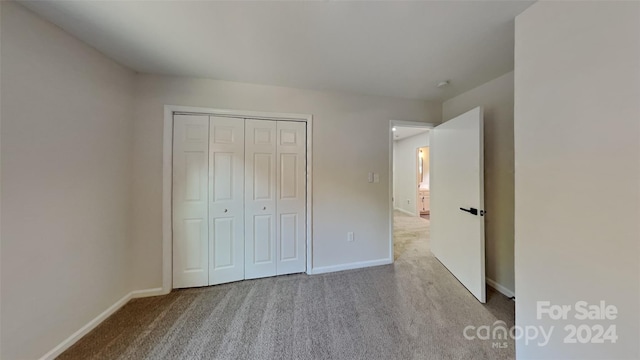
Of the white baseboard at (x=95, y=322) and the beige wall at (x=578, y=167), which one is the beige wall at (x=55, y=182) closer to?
the white baseboard at (x=95, y=322)

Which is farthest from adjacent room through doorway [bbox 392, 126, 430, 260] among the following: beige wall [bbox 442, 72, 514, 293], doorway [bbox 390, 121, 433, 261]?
beige wall [bbox 442, 72, 514, 293]

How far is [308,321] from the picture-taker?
1704 mm

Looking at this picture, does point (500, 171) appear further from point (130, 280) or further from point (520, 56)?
point (130, 280)

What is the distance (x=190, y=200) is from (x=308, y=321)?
1.65 m

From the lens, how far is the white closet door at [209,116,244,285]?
87.2 inches

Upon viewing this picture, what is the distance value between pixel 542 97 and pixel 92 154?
3.08m

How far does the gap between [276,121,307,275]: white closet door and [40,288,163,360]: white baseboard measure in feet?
4.21

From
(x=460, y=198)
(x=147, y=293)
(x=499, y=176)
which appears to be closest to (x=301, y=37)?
(x=460, y=198)

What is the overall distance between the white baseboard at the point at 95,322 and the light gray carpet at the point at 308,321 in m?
0.05

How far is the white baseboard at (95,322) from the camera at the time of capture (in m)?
1.37

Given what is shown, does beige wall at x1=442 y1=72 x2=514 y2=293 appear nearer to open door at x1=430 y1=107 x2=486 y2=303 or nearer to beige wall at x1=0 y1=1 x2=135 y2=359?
open door at x1=430 y1=107 x2=486 y2=303

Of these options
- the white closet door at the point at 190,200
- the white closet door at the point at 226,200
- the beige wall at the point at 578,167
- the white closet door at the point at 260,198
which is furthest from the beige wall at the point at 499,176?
the white closet door at the point at 190,200

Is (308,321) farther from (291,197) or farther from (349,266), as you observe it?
(291,197)

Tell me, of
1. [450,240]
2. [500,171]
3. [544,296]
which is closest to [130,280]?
[544,296]
